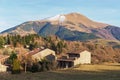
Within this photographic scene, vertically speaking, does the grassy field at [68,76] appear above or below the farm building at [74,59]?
below

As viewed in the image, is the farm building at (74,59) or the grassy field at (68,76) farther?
the farm building at (74,59)

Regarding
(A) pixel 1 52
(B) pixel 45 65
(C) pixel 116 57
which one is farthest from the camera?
(C) pixel 116 57

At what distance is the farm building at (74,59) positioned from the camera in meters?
93.7

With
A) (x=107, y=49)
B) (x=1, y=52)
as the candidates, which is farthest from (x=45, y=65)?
(x=107, y=49)

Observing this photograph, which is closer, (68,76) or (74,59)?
(68,76)

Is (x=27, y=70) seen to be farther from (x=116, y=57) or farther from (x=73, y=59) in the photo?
(x=116, y=57)

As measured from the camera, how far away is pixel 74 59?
94.9 metres

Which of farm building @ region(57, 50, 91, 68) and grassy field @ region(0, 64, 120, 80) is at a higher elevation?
farm building @ region(57, 50, 91, 68)

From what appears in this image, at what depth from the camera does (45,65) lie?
79.2 metres

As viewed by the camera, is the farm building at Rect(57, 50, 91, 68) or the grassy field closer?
the grassy field

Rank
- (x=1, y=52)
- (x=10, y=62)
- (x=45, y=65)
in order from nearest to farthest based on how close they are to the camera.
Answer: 1. (x=45, y=65)
2. (x=10, y=62)
3. (x=1, y=52)

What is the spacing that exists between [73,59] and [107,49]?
33.2 metres

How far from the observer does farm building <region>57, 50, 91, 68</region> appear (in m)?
93.7

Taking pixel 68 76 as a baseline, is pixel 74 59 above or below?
above
